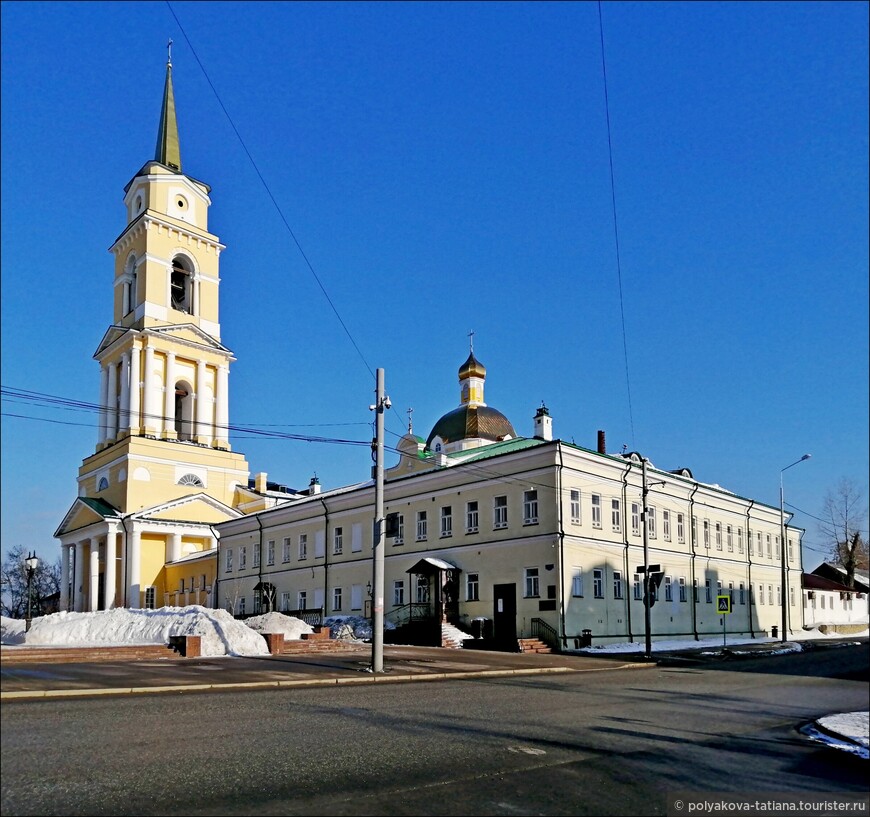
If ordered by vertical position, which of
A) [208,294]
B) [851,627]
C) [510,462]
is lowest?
[851,627]

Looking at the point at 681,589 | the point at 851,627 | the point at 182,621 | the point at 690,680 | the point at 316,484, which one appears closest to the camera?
the point at 690,680

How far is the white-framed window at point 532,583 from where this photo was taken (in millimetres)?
37562

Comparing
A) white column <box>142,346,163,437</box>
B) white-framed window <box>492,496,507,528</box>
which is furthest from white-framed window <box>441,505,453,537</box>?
white column <box>142,346,163,437</box>

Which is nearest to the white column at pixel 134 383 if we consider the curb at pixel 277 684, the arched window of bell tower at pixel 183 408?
the arched window of bell tower at pixel 183 408

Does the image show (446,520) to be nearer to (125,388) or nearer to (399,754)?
(399,754)

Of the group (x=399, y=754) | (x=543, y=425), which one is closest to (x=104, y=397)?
(x=543, y=425)

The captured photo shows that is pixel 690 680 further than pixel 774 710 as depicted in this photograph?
Yes

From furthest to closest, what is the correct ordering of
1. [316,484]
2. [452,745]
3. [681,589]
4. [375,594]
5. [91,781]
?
[316,484] < [681,589] < [375,594] < [452,745] < [91,781]

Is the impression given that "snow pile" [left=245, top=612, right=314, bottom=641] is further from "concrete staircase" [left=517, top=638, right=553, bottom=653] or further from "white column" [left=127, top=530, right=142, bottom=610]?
"white column" [left=127, top=530, right=142, bottom=610]

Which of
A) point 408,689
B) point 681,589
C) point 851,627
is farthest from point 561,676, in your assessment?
point 851,627

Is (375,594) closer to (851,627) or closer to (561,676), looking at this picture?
(561,676)

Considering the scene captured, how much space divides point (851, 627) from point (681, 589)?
27.6 meters

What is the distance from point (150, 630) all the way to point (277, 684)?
13444mm

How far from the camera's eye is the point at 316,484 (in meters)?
87.3
